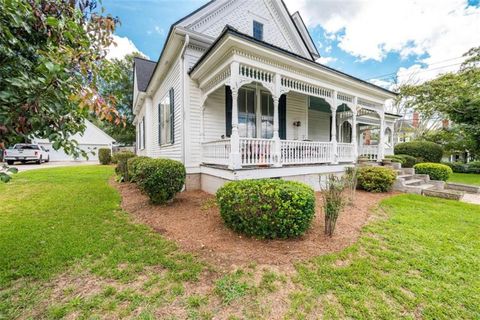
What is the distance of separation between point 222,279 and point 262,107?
6.86 metres

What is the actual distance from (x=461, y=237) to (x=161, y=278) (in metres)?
5.37

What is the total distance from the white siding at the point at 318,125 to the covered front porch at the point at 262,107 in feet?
2.57

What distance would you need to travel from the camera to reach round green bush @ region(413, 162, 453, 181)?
30.3 ft

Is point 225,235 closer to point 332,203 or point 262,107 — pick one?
point 332,203

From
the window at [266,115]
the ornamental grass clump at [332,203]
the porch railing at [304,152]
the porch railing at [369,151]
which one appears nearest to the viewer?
the ornamental grass clump at [332,203]

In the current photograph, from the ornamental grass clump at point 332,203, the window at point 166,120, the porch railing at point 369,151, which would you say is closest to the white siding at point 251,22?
the window at point 166,120

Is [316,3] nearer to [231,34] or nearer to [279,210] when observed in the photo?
[231,34]

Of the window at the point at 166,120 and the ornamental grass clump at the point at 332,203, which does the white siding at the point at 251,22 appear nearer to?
the window at the point at 166,120

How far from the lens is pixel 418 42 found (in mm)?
24328

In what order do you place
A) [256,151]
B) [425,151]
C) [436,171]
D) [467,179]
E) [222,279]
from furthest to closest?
[425,151]
[467,179]
[436,171]
[256,151]
[222,279]

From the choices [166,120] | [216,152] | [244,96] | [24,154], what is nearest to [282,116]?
[244,96]

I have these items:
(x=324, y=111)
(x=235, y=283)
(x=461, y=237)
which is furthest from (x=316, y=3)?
(x=235, y=283)

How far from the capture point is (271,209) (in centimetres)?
351

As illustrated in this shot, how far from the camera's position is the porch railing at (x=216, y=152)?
6021 millimetres
